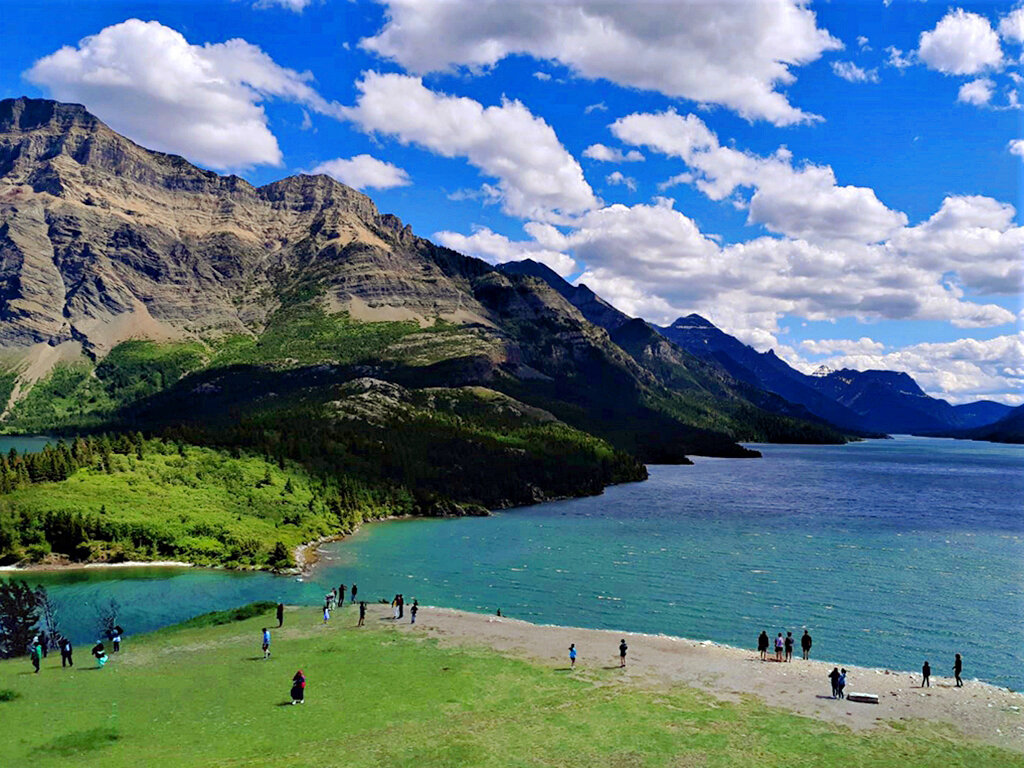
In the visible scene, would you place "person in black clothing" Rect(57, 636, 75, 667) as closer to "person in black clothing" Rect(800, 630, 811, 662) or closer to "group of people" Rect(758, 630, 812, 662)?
"group of people" Rect(758, 630, 812, 662)

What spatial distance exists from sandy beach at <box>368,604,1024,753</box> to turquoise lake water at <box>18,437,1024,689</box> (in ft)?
27.0

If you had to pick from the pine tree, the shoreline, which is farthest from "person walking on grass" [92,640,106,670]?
the shoreline

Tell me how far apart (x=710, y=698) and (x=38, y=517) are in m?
112

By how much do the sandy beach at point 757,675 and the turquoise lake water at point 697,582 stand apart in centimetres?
824

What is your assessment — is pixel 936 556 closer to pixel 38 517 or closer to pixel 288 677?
pixel 288 677

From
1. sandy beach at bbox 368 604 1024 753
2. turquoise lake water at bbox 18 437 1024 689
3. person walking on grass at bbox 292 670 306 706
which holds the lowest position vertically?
turquoise lake water at bbox 18 437 1024 689

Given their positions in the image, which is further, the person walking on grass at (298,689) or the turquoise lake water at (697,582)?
the turquoise lake water at (697,582)

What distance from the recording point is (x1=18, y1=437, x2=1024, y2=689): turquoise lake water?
8475 centimetres

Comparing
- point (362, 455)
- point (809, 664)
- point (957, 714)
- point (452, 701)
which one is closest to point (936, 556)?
point (809, 664)

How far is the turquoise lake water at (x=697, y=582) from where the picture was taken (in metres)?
84.8

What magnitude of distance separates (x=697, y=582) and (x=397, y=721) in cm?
7144

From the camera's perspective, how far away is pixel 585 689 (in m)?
57.6

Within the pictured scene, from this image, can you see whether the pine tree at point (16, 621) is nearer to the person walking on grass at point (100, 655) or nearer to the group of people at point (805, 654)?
the person walking on grass at point (100, 655)

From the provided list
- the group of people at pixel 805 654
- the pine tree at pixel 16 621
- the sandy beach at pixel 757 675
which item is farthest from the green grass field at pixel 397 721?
the group of people at pixel 805 654
